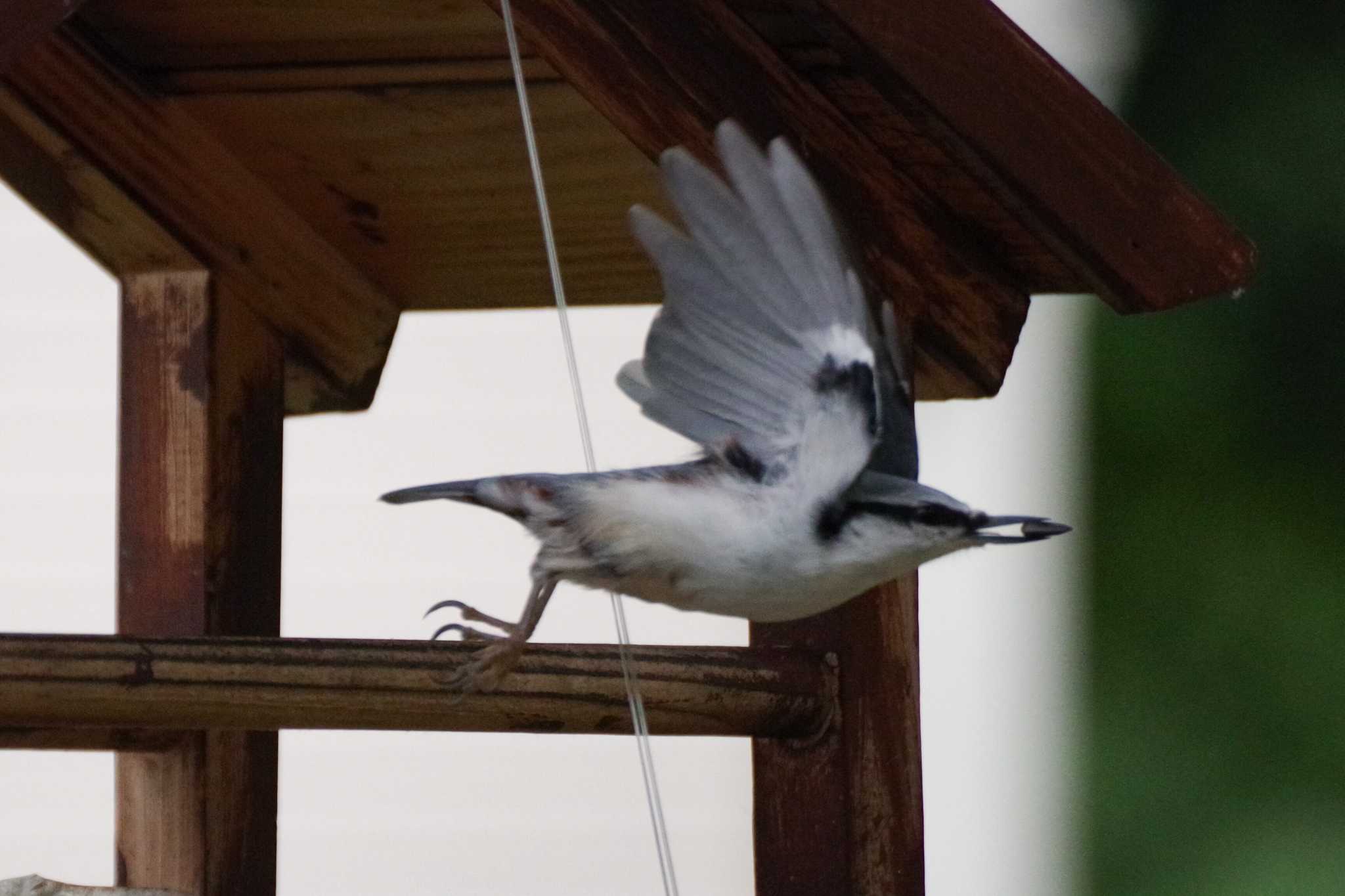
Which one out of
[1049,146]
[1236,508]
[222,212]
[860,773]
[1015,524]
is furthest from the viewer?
[1236,508]

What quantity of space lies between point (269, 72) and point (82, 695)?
0.41m

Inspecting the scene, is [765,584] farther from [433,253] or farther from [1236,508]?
[1236,508]

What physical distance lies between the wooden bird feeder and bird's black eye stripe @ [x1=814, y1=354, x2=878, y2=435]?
0.53 feet

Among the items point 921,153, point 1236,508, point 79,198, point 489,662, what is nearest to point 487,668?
point 489,662

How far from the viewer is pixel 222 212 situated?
3.79ft

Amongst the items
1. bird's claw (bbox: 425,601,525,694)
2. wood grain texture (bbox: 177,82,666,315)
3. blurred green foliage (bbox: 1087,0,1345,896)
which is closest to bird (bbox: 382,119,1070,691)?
bird's claw (bbox: 425,601,525,694)

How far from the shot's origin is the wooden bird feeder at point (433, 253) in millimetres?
830

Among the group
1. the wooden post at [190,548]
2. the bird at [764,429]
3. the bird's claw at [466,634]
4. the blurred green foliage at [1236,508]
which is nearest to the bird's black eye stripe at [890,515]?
the bird at [764,429]

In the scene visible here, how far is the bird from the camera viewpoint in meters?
0.70

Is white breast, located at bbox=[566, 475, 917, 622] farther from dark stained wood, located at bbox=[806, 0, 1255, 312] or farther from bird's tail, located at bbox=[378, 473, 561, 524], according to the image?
dark stained wood, located at bbox=[806, 0, 1255, 312]

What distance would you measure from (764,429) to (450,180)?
1.53 ft

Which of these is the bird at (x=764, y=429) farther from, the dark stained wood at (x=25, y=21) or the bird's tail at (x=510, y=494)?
the dark stained wood at (x=25, y=21)

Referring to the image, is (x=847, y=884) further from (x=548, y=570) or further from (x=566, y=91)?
(x=566, y=91)

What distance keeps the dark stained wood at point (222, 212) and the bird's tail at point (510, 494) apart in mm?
384
